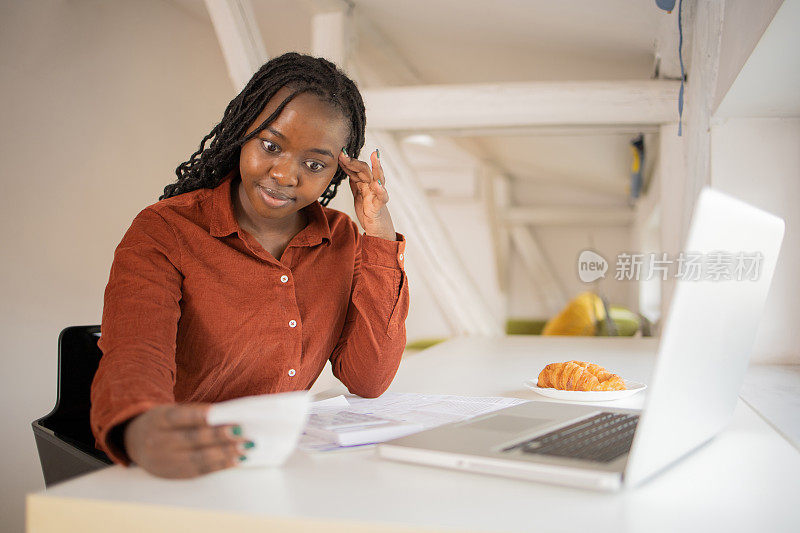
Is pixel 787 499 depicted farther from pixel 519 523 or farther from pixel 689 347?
pixel 519 523

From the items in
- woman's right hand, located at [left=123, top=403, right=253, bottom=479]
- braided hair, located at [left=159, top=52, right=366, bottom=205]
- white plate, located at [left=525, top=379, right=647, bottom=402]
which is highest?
braided hair, located at [left=159, top=52, right=366, bottom=205]

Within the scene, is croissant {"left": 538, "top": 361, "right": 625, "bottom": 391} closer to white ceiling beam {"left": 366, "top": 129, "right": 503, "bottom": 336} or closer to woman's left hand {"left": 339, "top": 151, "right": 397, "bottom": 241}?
woman's left hand {"left": 339, "top": 151, "right": 397, "bottom": 241}

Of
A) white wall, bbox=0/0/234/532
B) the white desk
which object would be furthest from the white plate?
white wall, bbox=0/0/234/532

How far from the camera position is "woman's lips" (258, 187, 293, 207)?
120cm

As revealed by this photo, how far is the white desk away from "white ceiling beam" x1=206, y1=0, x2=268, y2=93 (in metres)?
1.88

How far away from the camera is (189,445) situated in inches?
26.7

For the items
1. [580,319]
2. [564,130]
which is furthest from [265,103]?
[580,319]

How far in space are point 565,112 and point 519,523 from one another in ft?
7.08

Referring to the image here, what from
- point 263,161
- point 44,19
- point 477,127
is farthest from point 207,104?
point 263,161

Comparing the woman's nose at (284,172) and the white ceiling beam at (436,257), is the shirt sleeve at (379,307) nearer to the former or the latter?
the woman's nose at (284,172)

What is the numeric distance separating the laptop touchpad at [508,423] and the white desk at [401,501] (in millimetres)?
137

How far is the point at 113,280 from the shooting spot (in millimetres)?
1014

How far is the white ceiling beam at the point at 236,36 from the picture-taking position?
2369 mm

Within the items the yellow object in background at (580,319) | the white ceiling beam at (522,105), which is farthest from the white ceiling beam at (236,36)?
the yellow object in background at (580,319)
